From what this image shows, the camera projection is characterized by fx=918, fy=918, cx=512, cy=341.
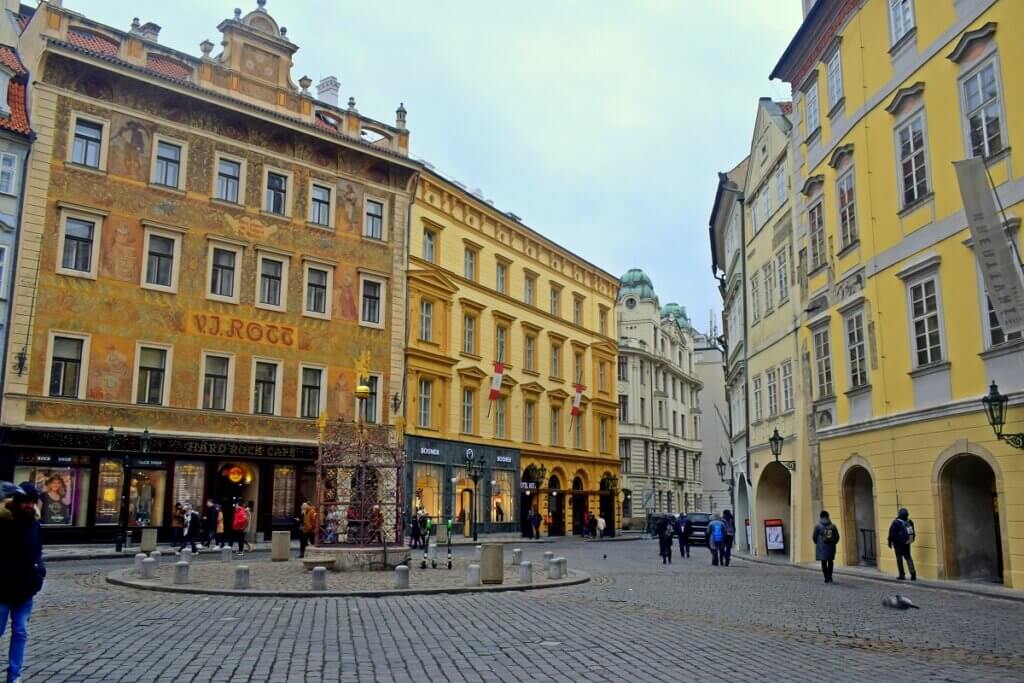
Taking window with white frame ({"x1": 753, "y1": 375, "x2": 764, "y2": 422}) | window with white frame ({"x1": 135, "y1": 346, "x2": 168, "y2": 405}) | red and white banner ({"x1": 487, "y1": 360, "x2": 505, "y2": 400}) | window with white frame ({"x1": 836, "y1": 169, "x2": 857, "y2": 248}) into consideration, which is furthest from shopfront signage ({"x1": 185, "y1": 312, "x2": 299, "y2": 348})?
window with white frame ({"x1": 836, "y1": 169, "x2": 857, "y2": 248})

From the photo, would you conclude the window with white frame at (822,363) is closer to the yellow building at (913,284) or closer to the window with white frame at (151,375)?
the yellow building at (913,284)

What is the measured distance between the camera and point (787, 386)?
30062 mm

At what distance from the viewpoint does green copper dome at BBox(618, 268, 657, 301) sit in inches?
3238

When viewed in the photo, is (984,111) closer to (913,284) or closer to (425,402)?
(913,284)

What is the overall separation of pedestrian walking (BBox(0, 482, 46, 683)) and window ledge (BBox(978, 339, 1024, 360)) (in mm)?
16505

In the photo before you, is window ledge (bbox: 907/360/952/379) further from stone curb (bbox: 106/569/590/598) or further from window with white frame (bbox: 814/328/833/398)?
stone curb (bbox: 106/569/590/598)

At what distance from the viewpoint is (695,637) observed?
1173 centimetres

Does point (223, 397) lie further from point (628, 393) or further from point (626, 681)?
point (628, 393)

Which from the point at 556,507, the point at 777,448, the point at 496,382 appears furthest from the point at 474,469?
the point at 777,448

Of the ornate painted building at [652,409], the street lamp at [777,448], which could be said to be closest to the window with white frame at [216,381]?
the street lamp at [777,448]

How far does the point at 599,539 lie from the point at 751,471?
1902cm

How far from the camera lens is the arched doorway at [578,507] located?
5612cm

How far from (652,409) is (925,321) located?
59.0m

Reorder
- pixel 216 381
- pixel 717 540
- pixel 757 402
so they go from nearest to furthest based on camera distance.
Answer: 1. pixel 717 540
2. pixel 216 381
3. pixel 757 402
